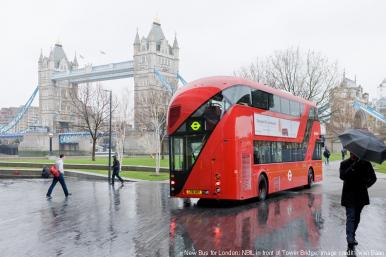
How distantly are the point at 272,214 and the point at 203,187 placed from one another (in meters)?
2.33

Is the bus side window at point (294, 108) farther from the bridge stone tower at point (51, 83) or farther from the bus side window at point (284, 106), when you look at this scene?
the bridge stone tower at point (51, 83)

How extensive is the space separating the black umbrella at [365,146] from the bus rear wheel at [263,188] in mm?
7967

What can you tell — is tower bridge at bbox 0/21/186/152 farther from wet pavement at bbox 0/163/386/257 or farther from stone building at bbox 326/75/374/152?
wet pavement at bbox 0/163/386/257

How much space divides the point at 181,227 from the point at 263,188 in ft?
19.2

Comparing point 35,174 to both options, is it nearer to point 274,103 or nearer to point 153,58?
point 274,103

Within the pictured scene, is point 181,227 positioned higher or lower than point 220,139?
lower

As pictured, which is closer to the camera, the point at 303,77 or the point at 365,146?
the point at 365,146

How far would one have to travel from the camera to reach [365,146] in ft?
25.5

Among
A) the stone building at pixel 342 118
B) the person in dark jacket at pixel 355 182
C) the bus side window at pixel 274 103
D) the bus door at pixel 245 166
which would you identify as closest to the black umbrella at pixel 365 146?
the person in dark jacket at pixel 355 182

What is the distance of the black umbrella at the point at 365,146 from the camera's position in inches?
304

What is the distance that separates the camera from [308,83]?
1721 inches

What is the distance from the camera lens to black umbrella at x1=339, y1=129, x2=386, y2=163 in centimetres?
772

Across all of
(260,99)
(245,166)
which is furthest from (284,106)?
(245,166)

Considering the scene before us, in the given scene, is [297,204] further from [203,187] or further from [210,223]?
[210,223]
